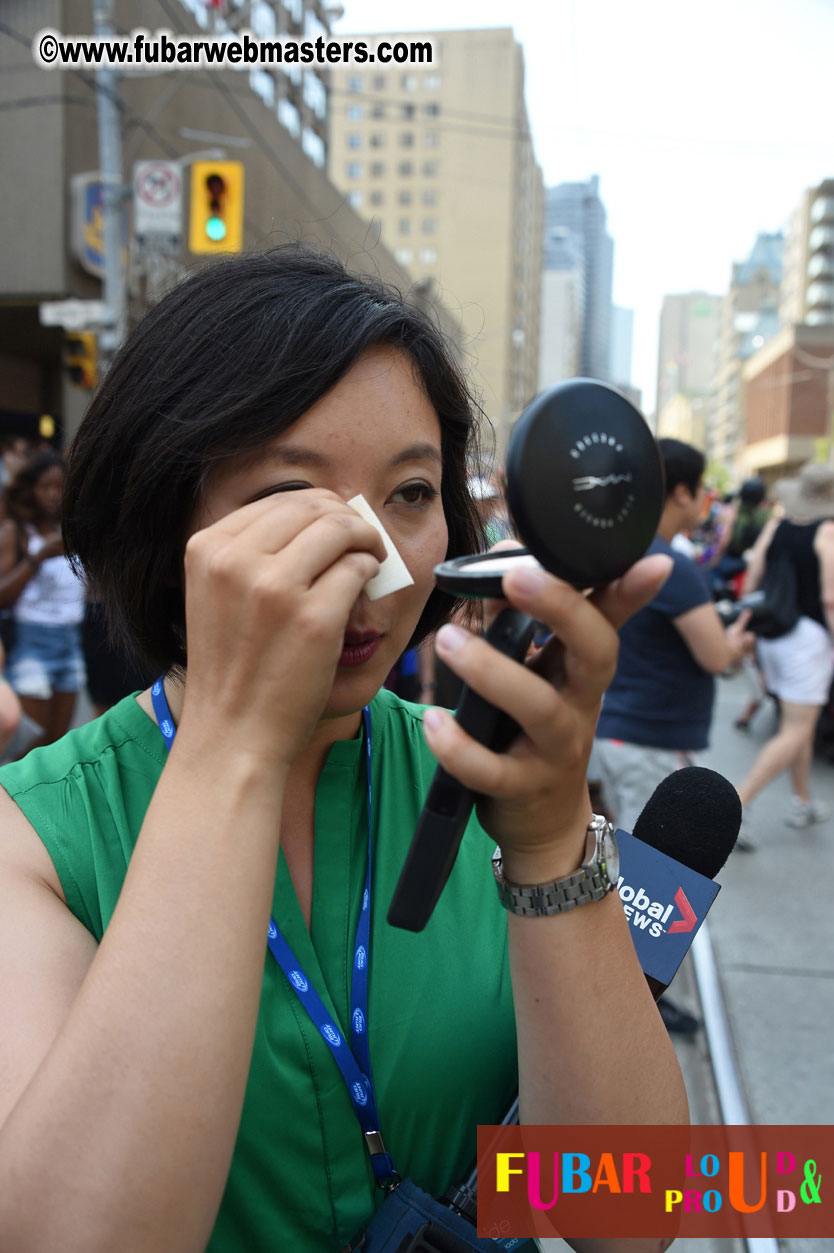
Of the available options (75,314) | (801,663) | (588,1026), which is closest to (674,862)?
(588,1026)

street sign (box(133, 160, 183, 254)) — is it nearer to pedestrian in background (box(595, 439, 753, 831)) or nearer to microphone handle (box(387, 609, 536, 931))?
pedestrian in background (box(595, 439, 753, 831))

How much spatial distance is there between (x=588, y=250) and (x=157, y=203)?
176m

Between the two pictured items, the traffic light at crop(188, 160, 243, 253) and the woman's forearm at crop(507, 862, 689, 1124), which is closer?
the woman's forearm at crop(507, 862, 689, 1124)

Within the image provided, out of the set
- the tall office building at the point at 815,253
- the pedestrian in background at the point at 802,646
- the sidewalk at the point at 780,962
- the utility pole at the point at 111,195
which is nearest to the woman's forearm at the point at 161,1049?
the sidewalk at the point at 780,962

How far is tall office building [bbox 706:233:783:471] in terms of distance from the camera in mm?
98000

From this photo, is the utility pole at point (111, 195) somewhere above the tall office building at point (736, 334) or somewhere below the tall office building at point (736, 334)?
below

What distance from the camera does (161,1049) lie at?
78cm

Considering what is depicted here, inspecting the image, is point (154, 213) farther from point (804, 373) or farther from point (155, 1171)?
point (804, 373)

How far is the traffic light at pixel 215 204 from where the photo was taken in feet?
27.8

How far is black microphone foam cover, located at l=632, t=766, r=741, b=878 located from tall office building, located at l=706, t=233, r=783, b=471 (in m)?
97.3

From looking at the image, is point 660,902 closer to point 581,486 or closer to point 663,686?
point 581,486

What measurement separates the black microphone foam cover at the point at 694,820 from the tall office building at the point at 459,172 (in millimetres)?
63117

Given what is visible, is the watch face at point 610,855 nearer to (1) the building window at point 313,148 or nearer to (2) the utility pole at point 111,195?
(2) the utility pole at point 111,195

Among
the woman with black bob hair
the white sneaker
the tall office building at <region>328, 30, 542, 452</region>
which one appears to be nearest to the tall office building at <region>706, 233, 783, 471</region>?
the tall office building at <region>328, 30, 542, 452</region>
